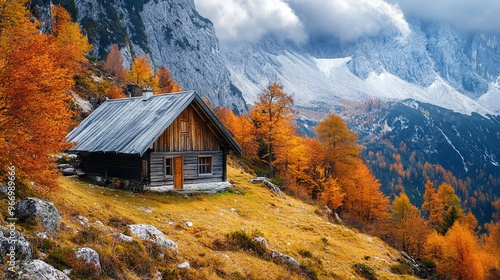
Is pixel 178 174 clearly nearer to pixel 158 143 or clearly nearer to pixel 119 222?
pixel 158 143

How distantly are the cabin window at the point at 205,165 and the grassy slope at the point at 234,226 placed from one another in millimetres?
2440

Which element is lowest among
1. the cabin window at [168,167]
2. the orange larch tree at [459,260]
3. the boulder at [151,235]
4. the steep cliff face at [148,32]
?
the orange larch tree at [459,260]

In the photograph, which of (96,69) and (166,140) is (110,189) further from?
(96,69)

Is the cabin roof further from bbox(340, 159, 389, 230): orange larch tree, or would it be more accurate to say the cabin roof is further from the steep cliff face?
the steep cliff face

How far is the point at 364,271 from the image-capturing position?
21469mm

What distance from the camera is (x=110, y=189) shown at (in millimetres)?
26766

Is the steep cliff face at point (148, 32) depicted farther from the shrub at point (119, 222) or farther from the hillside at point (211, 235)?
the shrub at point (119, 222)

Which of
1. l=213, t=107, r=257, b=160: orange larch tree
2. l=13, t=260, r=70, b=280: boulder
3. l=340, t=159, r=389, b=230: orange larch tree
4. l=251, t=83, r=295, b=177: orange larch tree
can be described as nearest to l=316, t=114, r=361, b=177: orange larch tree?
l=340, t=159, r=389, b=230: orange larch tree

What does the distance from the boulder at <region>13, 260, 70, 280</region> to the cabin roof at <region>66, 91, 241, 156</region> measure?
52.4 feet

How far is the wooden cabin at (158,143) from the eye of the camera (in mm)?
27484

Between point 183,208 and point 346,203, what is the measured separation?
134 ft

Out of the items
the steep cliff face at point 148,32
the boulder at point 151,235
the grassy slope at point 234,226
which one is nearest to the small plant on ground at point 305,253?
the grassy slope at point 234,226

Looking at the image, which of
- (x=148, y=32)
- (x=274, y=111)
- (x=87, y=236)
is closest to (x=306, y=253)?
(x=87, y=236)

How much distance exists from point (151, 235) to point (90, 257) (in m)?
4.21
